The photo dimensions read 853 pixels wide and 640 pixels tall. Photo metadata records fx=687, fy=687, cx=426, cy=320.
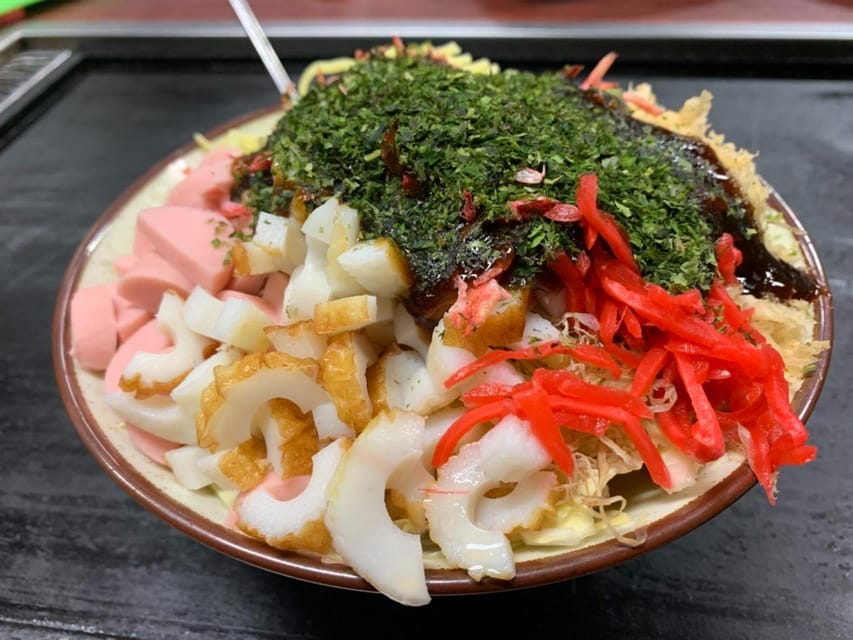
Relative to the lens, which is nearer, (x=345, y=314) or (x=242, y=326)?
(x=345, y=314)

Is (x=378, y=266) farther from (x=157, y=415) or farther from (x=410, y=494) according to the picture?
(x=157, y=415)

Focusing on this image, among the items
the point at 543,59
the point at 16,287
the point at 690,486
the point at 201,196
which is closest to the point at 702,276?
the point at 690,486

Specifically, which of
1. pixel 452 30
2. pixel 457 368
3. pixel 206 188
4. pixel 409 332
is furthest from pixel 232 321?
pixel 452 30

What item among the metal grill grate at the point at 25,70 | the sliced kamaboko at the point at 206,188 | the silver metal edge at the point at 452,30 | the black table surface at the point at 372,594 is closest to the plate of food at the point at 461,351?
the sliced kamaboko at the point at 206,188

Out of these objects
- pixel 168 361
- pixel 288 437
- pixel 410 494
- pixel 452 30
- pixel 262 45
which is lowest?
pixel 452 30

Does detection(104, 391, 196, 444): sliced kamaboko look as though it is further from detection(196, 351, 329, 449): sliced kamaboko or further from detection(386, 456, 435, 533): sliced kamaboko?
detection(386, 456, 435, 533): sliced kamaboko

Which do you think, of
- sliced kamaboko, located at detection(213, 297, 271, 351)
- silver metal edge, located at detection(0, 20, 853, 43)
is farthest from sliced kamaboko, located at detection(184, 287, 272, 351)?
silver metal edge, located at detection(0, 20, 853, 43)
